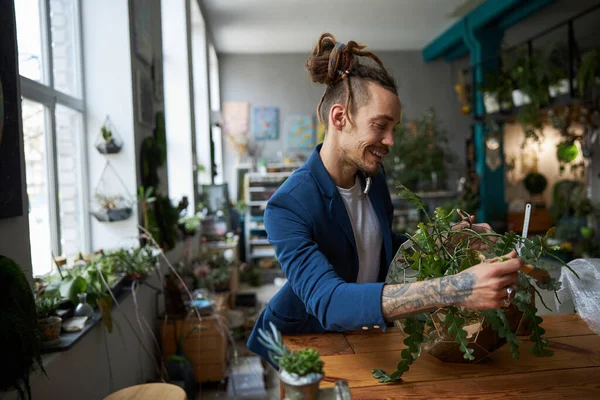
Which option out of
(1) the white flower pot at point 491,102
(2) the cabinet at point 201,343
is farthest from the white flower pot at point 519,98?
(2) the cabinet at point 201,343

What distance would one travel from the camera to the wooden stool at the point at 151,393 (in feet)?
7.45

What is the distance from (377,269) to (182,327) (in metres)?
2.36

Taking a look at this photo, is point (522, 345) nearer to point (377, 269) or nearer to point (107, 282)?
point (377, 269)

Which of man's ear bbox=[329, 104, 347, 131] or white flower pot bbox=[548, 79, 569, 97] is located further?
white flower pot bbox=[548, 79, 569, 97]

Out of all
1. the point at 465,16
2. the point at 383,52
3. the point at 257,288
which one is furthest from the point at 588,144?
the point at 383,52

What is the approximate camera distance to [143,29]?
13.2ft

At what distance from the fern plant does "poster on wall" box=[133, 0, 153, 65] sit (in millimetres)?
3036

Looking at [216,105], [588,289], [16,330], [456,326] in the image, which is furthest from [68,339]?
[216,105]

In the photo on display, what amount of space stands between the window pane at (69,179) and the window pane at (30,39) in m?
0.40

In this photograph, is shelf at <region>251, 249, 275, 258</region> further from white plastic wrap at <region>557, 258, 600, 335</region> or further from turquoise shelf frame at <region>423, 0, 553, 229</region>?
white plastic wrap at <region>557, 258, 600, 335</region>

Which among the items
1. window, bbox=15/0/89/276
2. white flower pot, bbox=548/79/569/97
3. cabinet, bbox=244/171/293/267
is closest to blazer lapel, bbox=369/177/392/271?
window, bbox=15/0/89/276

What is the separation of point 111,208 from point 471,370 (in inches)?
109

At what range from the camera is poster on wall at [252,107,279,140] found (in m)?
10.3

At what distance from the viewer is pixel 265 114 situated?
33.8ft
